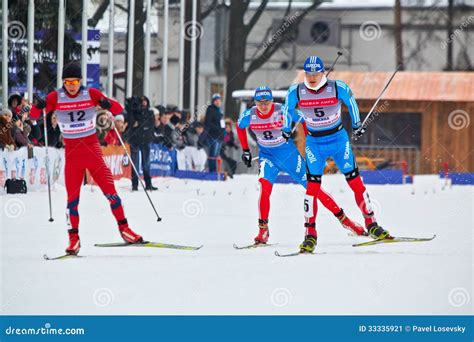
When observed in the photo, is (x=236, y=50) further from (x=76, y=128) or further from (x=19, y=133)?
(x=76, y=128)

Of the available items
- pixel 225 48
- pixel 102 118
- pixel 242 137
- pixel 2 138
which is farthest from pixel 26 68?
pixel 225 48

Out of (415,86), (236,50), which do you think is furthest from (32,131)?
(236,50)

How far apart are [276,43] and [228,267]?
36.8m

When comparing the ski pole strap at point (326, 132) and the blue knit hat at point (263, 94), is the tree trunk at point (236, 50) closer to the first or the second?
the blue knit hat at point (263, 94)

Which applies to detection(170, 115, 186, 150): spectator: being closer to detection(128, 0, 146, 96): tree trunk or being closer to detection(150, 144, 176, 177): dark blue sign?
detection(150, 144, 176, 177): dark blue sign

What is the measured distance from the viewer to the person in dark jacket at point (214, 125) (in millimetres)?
28609

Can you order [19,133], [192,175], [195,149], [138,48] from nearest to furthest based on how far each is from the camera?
[19,133], [192,175], [195,149], [138,48]

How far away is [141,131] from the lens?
2303 cm

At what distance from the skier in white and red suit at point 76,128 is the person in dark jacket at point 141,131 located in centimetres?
995

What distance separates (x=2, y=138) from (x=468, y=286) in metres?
11.0

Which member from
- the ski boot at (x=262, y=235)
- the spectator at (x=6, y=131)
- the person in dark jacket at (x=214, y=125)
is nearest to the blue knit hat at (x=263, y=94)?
the ski boot at (x=262, y=235)

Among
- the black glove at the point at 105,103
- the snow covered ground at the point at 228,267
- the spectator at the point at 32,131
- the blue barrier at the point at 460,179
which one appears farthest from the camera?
the blue barrier at the point at 460,179

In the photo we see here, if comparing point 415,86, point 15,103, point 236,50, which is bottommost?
point 15,103
